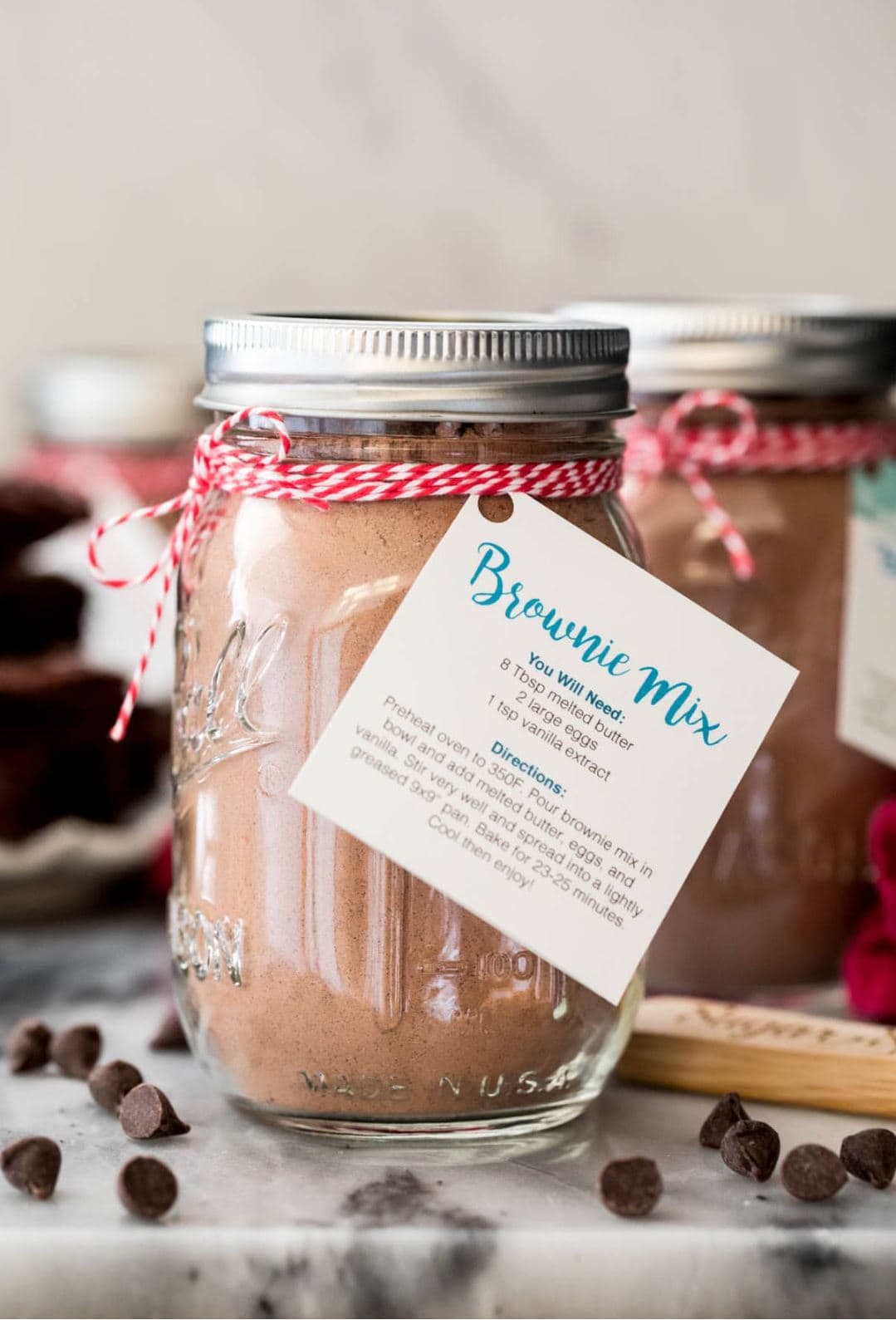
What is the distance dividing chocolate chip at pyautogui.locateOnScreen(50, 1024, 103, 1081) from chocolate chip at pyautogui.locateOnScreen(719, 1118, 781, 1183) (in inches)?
13.3

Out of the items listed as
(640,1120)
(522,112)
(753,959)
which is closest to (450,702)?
(640,1120)

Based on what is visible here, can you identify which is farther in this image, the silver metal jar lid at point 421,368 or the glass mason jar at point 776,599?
the glass mason jar at point 776,599

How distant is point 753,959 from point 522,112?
2.46 feet

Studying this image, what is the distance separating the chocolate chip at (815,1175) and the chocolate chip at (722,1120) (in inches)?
2.3

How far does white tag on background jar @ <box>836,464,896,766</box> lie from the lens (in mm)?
948

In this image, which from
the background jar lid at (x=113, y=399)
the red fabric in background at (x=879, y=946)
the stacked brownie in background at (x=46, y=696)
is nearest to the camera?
the red fabric in background at (x=879, y=946)

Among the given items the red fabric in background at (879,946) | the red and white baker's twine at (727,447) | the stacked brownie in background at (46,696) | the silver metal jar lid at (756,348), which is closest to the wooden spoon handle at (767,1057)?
the red fabric in background at (879,946)

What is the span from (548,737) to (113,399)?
0.74m

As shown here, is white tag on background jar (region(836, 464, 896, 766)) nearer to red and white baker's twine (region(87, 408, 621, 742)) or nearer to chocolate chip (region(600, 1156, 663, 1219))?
red and white baker's twine (region(87, 408, 621, 742))

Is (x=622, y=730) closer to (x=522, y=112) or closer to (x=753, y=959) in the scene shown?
(x=753, y=959)

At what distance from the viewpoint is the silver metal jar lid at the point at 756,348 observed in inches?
36.7

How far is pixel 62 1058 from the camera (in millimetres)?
859

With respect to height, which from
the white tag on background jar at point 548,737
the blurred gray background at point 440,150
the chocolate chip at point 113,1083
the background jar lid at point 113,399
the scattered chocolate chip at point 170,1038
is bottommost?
the scattered chocolate chip at point 170,1038

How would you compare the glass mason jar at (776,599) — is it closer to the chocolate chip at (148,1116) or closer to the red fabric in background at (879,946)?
the red fabric in background at (879,946)
